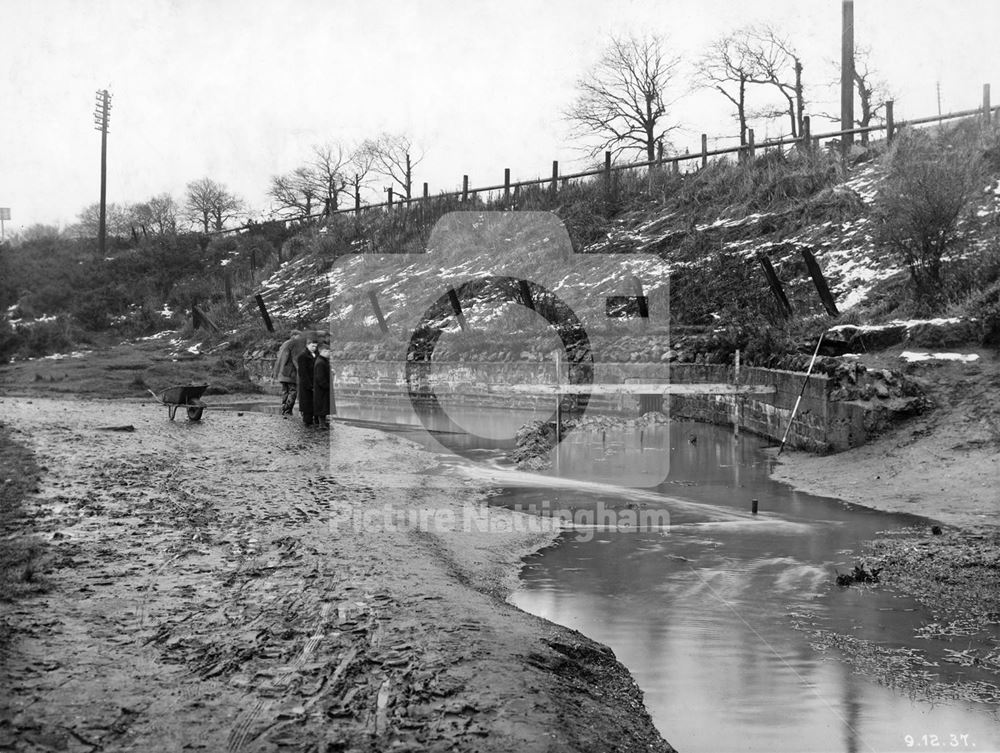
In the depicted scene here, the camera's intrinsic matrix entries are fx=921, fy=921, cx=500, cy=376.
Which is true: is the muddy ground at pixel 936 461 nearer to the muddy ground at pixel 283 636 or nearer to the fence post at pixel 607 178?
the muddy ground at pixel 283 636

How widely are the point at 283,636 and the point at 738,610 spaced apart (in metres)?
3.15

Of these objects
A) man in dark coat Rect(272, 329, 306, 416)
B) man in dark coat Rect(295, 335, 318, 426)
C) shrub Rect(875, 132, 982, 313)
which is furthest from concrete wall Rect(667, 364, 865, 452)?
man in dark coat Rect(272, 329, 306, 416)

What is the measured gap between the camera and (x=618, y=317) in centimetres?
2748

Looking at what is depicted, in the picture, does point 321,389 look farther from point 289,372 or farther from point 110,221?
point 110,221

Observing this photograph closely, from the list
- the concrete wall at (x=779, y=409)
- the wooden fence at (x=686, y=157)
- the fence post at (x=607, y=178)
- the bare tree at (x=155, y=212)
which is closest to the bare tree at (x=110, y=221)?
the bare tree at (x=155, y=212)

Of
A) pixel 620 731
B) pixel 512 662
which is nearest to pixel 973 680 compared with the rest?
pixel 620 731

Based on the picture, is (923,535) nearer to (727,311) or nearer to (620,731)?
(620,731)

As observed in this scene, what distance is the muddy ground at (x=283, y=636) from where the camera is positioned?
3.88m

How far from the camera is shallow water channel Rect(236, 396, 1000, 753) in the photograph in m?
4.50

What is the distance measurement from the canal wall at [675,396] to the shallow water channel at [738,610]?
5.84ft

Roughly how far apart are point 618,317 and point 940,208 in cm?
1234

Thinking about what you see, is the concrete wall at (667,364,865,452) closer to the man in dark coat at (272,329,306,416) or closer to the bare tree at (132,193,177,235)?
the man in dark coat at (272,329,306,416)

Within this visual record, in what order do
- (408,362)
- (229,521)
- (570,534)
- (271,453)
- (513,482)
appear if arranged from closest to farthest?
(229,521) → (570,534) → (513,482) → (271,453) → (408,362)

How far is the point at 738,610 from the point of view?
638 cm
